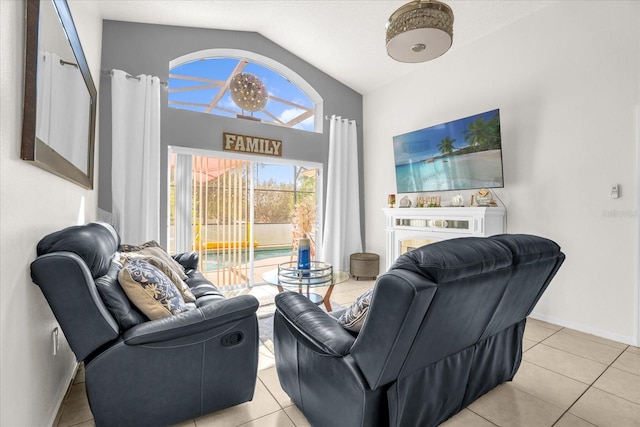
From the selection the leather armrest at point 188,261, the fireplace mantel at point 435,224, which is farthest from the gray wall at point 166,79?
the fireplace mantel at point 435,224

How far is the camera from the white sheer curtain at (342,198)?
4863 millimetres

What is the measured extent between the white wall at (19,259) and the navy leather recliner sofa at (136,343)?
0.10m

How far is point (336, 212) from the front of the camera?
486 centimetres

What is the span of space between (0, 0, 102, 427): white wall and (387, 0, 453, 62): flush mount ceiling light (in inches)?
77.8

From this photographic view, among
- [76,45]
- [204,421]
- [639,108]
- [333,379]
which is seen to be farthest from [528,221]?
[76,45]

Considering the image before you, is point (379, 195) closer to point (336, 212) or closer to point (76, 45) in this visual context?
point (336, 212)

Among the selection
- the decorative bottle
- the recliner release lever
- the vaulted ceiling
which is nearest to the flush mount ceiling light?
the vaulted ceiling

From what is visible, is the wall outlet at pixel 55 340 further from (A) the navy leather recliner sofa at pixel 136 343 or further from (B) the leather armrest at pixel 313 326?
(B) the leather armrest at pixel 313 326

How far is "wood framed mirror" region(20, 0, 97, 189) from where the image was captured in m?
1.22

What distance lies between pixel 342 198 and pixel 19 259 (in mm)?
4060

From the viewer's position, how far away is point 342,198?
194 inches

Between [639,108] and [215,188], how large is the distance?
14.9 ft

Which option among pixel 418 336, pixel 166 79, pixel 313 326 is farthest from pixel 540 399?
pixel 166 79

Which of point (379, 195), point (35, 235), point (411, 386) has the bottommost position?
point (411, 386)
